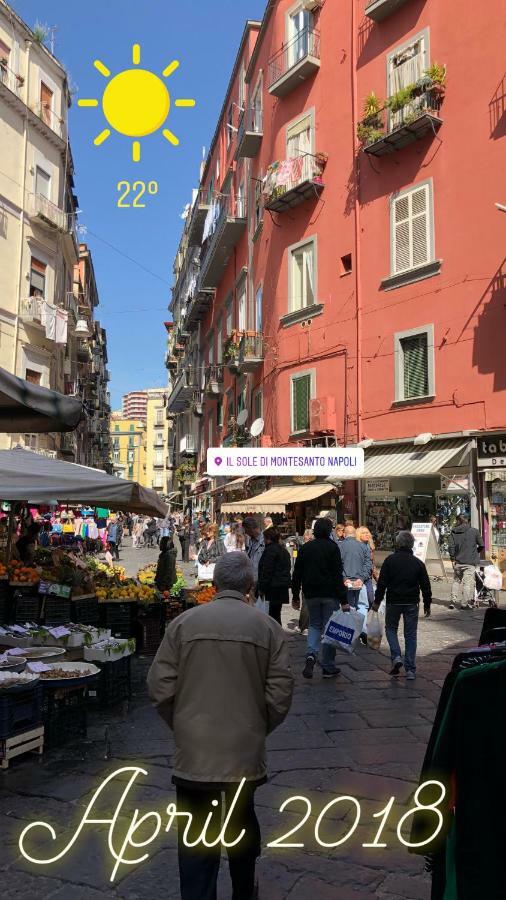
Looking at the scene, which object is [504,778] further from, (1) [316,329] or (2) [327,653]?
(1) [316,329]

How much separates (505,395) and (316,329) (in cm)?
702

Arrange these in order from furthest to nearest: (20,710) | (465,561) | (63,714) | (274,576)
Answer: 1. (465,561)
2. (274,576)
3. (63,714)
4. (20,710)

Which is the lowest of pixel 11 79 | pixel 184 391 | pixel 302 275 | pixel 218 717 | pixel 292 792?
pixel 292 792

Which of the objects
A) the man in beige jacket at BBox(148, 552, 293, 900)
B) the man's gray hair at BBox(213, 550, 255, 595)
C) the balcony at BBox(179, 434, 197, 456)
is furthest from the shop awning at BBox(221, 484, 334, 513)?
the balcony at BBox(179, 434, 197, 456)

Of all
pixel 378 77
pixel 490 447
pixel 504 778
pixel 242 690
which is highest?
pixel 378 77

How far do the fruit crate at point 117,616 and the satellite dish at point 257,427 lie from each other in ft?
50.4

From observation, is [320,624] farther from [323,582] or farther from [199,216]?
[199,216]

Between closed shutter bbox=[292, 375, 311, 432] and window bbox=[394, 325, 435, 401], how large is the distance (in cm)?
365

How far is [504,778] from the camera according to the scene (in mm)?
2676

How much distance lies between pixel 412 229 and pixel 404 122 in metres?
2.58

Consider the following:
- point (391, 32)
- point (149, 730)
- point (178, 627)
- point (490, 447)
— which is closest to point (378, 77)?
point (391, 32)

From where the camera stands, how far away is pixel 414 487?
1803cm

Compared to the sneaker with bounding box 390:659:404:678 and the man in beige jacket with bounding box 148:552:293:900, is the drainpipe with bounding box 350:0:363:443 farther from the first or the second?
the man in beige jacket with bounding box 148:552:293:900

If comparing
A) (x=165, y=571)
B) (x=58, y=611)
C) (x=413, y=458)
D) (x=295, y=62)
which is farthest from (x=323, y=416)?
(x=58, y=611)
